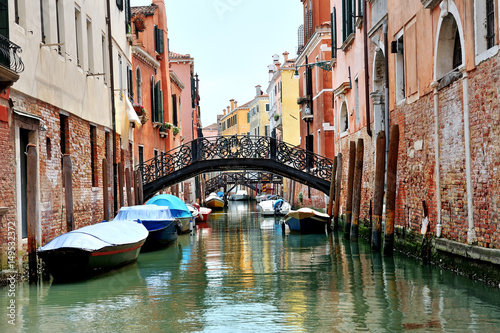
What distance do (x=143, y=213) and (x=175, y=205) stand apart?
404 centimetres

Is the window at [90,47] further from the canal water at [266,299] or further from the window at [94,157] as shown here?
the canal water at [266,299]

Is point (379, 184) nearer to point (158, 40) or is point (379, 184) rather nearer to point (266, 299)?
point (266, 299)

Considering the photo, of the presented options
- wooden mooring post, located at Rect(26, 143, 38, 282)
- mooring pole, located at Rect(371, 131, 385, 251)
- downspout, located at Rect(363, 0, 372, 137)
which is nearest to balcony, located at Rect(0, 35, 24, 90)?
wooden mooring post, located at Rect(26, 143, 38, 282)

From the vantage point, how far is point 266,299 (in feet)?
27.5

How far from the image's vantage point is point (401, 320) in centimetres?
684

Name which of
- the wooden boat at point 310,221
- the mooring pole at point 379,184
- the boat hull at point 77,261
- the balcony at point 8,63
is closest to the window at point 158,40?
the wooden boat at point 310,221

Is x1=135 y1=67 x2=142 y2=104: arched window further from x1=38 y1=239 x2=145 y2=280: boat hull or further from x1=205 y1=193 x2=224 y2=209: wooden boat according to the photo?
x1=205 y1=193 x2=224 y2=209: wooden boat

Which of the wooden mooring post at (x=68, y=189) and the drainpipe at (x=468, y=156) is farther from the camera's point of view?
the wooden mooring post at (x=68, y=189)

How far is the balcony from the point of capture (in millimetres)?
8352

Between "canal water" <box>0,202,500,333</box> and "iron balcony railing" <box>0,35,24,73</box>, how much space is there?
2757mm

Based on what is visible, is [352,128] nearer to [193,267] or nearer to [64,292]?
[193,267]

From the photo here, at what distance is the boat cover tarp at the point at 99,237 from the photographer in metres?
9.48

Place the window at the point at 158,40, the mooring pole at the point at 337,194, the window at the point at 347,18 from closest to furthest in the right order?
the window at the point at 347,18 < the mooring pole at the point at 337,194 < the window at the point at 158,40

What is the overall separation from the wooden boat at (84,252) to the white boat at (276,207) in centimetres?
1688
